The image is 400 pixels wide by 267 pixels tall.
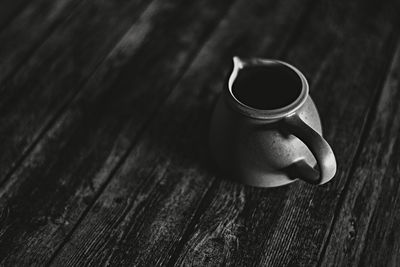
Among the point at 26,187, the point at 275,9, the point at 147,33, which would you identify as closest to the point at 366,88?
the point at 275,9

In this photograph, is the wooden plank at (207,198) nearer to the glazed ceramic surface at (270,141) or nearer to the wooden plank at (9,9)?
the glazed ceramic surface at (270,141)

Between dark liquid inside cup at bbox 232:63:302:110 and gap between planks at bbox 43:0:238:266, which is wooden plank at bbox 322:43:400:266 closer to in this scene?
dark liquid inside cup at bbox 232:63:302:110

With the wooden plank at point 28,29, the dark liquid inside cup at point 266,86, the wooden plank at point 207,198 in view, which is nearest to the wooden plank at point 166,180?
the wooden plank at point 207,198

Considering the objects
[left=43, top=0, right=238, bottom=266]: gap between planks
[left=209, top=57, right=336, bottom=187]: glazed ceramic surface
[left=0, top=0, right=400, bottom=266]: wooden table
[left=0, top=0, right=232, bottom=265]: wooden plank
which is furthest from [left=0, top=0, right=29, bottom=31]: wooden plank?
[left=209, top=57, right=336, bottom=187]: glazed ceramic surface

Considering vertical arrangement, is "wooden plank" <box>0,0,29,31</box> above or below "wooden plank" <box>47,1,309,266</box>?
above

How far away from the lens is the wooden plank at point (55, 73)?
81 cm

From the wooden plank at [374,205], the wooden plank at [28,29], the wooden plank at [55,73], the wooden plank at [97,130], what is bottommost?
the wooden plank at [374,205]

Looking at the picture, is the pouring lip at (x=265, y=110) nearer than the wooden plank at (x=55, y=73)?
Yes

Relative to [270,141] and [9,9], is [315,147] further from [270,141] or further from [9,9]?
[9,9]

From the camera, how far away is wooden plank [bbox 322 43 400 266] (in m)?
0.67

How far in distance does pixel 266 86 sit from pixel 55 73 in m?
0.37

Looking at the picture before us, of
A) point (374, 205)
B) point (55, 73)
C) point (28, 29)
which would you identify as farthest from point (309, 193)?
point (28, 29)

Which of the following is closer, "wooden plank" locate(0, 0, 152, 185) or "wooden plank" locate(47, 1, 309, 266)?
"wooden plank" locate(47, 1, 309, 266)

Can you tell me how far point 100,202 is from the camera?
0.73 meters
